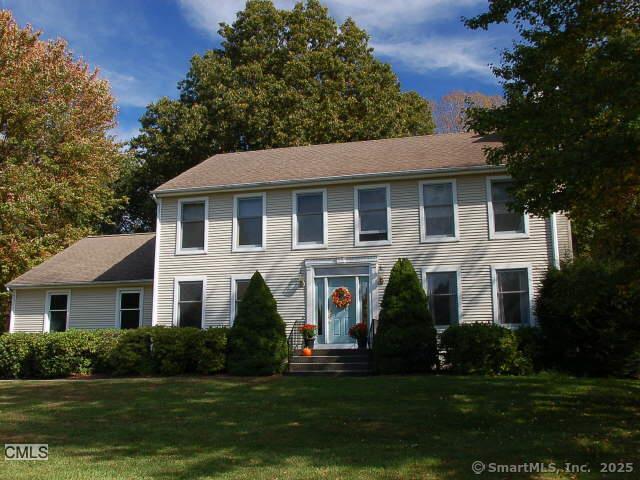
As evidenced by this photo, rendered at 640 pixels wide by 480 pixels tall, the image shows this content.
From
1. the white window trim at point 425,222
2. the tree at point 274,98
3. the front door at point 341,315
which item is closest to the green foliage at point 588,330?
the white window trim at point 425,222

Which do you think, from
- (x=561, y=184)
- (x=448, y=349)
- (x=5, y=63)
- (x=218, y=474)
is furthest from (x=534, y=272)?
(x=5, y=63)

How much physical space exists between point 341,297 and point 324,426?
8.79 meters

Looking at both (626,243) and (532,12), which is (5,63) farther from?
(626,243)

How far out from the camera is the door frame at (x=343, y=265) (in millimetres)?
17641

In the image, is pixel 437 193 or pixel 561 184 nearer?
pixel 561 184

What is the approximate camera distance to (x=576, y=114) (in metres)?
8.45

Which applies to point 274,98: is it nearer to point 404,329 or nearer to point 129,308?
point 129,308

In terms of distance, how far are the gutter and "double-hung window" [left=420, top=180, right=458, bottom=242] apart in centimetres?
40

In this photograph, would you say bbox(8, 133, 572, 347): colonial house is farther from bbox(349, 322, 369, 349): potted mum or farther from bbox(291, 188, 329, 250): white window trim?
bbox(349, 322, 369, 349): potted mum

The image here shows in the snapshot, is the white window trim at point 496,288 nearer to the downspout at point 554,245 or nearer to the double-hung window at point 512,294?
the double-hung window at point 512,294

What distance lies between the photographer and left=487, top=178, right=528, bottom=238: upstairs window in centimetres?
1706

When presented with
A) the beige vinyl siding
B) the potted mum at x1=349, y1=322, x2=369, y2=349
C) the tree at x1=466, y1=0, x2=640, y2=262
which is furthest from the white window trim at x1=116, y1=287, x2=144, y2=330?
the tree at x1=466, y1=0, x2=640, y2=262

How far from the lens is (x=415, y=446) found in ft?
Answer: 25.4

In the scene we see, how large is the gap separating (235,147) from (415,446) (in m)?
25.3
